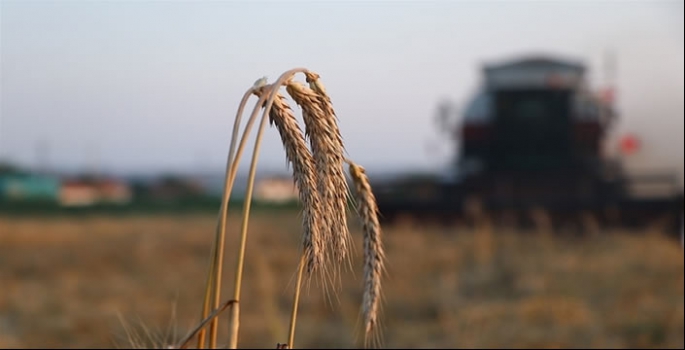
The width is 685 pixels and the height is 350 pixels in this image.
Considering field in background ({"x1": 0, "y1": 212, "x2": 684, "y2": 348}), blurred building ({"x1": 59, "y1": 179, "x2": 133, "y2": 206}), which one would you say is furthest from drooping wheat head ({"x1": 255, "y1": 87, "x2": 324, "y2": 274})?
blurred building ({"x1": 59, "y1": 179, "x2": 133, "y2": 206})

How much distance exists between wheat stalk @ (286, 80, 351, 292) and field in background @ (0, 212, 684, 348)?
5.8 inches

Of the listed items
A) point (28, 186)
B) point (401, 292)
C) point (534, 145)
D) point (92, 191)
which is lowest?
point (92, 191)

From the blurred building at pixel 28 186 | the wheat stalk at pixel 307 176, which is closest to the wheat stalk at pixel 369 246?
the wheat stalk at pixel 307 176

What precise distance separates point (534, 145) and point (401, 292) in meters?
10.9

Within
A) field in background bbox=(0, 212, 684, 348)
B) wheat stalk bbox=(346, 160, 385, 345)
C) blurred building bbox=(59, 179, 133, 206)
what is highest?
wheat stalk bbox=(346, 160, 385, 345)

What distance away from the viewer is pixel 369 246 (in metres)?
1.89

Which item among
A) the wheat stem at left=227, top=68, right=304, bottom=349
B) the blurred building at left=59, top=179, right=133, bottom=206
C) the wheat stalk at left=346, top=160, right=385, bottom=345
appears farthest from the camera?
the blurred building at left=59, top=179, right=133, bottom=206

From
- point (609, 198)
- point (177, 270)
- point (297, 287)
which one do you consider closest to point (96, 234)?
point (177, 270)

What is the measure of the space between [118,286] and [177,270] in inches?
66.0

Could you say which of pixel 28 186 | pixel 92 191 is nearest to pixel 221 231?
pixel 92 191

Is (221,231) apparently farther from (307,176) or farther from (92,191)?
(92,191)

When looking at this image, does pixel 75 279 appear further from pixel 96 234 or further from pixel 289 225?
pixel 289 225

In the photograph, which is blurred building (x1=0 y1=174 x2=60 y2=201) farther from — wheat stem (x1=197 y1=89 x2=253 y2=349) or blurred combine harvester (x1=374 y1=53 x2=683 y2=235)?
wheat stem (x1=197 y1=89 x2=253 y2=349)

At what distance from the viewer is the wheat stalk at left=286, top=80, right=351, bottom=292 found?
5.61ft
